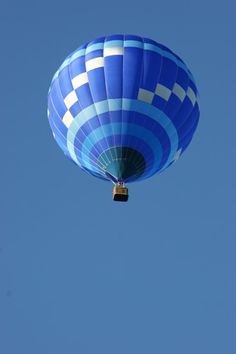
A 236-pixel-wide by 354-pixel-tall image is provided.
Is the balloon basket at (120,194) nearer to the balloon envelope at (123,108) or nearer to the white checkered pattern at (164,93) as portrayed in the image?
the balloon envelope at (123,108)

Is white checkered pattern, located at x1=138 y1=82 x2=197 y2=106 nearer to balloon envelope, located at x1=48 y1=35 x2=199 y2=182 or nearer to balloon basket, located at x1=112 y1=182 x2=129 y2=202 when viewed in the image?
balloon envelope, located at x1=48 y1=35 x2=199 y2=182

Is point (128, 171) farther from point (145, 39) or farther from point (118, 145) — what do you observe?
point (145, 39)

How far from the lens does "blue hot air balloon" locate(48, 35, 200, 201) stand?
5525 centimetres

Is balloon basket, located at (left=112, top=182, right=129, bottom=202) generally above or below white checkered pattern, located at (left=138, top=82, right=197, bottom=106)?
below

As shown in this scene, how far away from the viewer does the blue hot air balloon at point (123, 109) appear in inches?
2175

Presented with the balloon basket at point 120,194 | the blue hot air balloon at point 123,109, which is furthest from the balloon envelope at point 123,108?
the balloon basket at point 120,194

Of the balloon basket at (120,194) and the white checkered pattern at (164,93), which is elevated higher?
the white checkered pattern at (164,93)

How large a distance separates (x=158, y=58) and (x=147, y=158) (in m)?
3.02


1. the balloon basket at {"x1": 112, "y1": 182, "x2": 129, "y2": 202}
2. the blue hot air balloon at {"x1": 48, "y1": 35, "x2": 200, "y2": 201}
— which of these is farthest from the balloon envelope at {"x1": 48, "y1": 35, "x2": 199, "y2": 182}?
the balloon basket at {"x1": 112, "y1": 182, "x2": 129, "y2": 202}

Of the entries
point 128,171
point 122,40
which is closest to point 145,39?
point 122,40

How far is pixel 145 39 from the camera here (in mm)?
56719

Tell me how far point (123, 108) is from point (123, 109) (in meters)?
0.03

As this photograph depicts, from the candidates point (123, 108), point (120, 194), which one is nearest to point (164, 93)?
point (123, 108)

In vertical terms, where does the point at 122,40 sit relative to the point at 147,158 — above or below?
above
